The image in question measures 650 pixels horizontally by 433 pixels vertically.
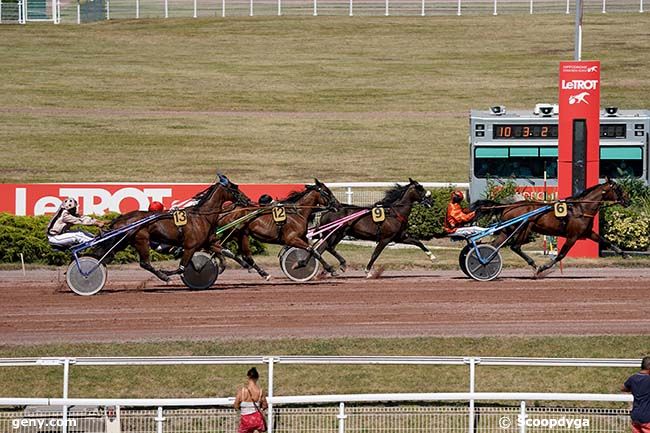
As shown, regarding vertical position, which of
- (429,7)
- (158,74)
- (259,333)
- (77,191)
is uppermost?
(429,7)

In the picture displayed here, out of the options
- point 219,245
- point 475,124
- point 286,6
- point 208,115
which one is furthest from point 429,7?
point 219,245

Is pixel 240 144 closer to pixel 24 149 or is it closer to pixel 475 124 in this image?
pixel 24 149

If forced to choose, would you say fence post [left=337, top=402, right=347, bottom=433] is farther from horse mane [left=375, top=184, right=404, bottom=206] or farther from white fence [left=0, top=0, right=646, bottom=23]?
white fence [left=0, top=0, right=646, bottom=23]

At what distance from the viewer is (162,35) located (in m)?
56.3

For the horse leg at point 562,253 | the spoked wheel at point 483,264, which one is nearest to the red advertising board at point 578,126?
the horse leg at point 562,253

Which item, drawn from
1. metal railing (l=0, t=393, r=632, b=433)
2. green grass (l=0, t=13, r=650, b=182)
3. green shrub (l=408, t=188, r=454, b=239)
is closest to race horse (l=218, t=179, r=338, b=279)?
green shrub (l=408, t=188, r=454, b=239)

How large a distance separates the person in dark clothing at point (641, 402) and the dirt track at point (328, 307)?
19.8ft

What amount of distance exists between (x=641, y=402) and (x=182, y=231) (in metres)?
10.3

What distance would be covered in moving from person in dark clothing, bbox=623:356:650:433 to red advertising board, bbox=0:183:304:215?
53.9 ft

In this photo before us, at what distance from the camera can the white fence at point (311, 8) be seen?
59.4 metres

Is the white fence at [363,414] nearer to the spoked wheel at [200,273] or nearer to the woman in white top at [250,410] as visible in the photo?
the woman in white top at [250,410]

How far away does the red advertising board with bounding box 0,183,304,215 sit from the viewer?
2778cm

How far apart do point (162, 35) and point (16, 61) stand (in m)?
7.05

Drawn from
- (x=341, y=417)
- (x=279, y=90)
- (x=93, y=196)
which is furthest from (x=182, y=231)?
(x=279, y=90)
